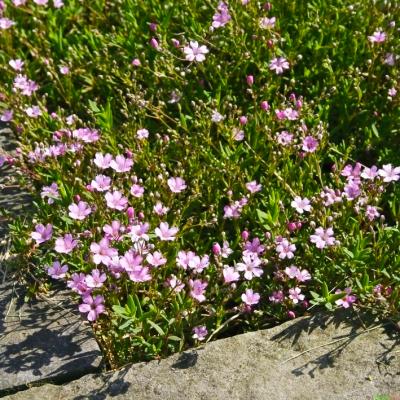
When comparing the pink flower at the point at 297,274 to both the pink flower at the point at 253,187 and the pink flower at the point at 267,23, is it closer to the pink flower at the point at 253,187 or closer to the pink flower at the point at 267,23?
the pink flower at the point at 253,187

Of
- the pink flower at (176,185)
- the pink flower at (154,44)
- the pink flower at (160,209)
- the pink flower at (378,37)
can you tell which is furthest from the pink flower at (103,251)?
the pink flower at (378,37)

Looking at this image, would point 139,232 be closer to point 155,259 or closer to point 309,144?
point 155,259

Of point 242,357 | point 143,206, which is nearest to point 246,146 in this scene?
point 143,206

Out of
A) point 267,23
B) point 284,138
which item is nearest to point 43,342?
point 284,138

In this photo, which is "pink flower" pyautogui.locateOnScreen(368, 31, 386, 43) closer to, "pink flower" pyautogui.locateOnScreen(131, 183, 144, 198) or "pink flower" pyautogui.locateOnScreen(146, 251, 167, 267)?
"pink flower" pyautogui.locateOnScreen(131, 183, 144, 198)

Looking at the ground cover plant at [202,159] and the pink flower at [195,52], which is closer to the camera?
the ground cover plant at [202,159]

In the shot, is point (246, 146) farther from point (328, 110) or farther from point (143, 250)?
point (143, 250)
